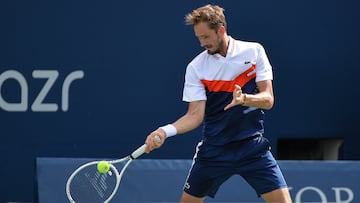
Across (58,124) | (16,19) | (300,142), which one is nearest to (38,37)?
→ (16,19)

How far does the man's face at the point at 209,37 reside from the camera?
518 cm

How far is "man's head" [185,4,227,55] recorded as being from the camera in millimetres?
5172

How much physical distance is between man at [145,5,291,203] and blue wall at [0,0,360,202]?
182cm

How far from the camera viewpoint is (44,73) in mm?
7055

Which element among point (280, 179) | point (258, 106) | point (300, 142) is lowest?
point (300, 142)

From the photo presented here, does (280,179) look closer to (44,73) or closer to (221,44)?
(221,44)

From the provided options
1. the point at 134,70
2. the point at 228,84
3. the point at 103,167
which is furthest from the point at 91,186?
the point at 134,70

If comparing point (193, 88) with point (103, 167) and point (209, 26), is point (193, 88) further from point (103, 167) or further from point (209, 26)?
point (103, 167)

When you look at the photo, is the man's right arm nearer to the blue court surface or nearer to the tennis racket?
the tennis racket

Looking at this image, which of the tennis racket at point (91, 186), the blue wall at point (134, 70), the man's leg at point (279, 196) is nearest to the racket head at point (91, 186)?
the tennis racket at point (91, 186)

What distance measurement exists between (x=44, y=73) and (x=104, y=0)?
A: 68 cm

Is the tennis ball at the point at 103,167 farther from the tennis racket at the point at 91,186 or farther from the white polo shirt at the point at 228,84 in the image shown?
the white polo shirt at the point at 228,84

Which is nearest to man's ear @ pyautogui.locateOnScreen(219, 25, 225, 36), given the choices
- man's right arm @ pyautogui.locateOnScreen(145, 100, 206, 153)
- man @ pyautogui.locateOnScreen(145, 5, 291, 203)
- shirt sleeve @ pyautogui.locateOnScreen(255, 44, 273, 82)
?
man @ pyautogui.locateOnScreen(145, 5, 291, 203)

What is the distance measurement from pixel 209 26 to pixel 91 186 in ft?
3.84
